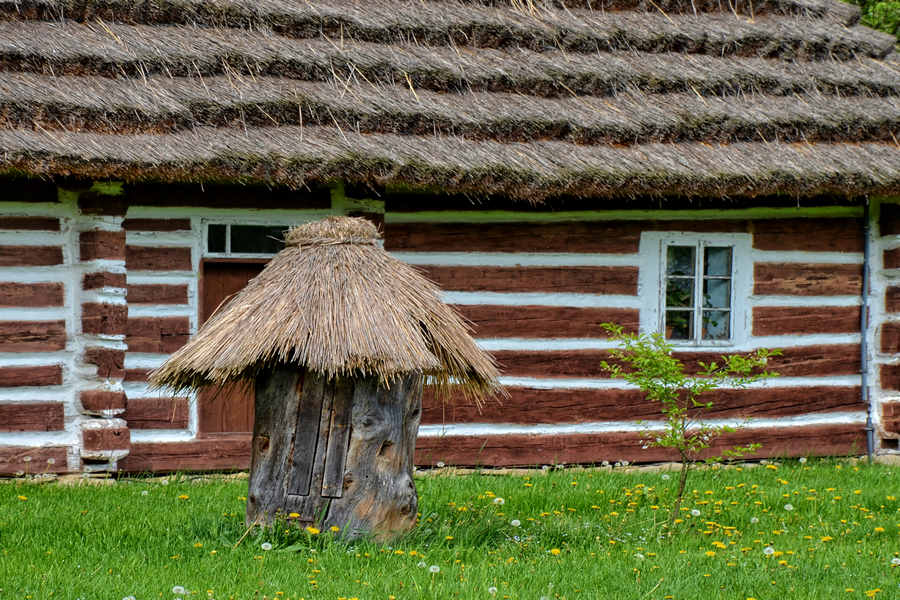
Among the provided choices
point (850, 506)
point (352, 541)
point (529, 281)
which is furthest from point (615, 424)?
point (352, 541)

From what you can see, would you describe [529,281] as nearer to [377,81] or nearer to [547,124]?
[547,124]

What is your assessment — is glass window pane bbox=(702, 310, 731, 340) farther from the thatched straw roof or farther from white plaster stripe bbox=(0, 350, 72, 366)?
white plaster stripe bbox=(0, 350, 72, 366)

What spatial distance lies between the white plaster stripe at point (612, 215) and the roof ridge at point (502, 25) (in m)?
1.63

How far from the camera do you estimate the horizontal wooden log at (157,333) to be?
8.91m

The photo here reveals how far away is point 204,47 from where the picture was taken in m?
9.34

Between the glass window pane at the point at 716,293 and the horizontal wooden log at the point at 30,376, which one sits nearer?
the horizontal wooden log at the point at 30,376

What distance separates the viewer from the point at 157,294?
8.98 meters

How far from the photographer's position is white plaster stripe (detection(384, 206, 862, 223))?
377 inches

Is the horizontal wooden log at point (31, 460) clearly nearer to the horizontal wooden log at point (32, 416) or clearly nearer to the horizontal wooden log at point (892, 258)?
the horizontal wooden log at point (32, 416)

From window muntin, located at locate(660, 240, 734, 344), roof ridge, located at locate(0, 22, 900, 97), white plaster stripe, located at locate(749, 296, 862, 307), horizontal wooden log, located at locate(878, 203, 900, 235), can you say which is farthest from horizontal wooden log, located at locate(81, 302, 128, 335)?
horizontal wooden log, located at locate(878, 203, 900, 235)

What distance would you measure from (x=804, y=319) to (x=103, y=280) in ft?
19.5

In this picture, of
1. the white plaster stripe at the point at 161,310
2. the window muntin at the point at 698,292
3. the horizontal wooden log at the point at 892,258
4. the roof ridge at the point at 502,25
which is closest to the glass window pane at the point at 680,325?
the window muntin at the point at 698,292

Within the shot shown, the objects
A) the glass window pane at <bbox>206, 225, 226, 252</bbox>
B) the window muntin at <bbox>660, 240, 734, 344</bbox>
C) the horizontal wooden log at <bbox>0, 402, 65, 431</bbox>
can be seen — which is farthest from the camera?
the window muntin at <bbox>660, 240, 734, 344</bbox>

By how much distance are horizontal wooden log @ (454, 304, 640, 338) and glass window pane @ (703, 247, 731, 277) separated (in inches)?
33.4
